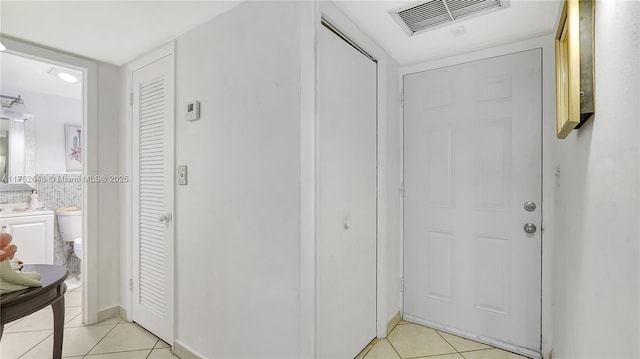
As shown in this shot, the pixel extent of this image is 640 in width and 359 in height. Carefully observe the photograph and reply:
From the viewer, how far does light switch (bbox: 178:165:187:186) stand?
193 cm

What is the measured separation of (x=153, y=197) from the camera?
2211mm

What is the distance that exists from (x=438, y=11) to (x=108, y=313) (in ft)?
10.9

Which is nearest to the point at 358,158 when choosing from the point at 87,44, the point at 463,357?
the point at 463,357

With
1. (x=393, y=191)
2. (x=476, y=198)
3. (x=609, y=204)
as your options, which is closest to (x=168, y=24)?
(x=393, y=191)

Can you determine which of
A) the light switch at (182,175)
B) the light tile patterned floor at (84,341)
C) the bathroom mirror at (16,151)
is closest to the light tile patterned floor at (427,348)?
the light tile patterned floor at (84,341)

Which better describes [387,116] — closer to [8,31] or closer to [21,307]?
[21,307]

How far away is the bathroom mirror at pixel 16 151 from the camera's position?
3.07 meters

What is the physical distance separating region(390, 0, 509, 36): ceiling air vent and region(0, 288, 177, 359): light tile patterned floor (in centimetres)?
262

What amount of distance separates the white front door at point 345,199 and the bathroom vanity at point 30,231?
318cm

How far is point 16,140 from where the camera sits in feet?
10.3

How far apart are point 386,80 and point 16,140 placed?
3877 millimetres

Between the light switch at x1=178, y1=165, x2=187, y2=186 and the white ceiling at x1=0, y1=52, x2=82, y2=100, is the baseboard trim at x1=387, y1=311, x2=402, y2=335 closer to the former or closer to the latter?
the light switch at x1=178, y1=165, x2=187, y2=186


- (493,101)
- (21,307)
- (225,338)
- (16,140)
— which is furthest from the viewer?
(16,140)

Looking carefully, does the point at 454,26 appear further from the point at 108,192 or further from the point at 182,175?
the point at 108,192
